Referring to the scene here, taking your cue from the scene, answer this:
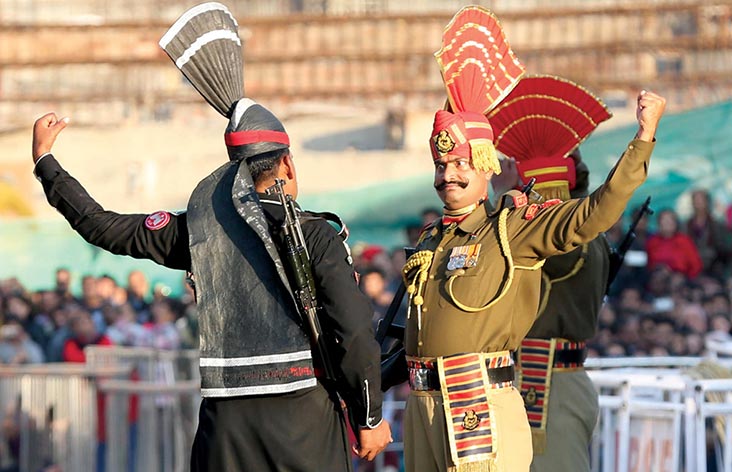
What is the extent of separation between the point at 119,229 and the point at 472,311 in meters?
1.51

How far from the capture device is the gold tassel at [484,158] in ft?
20.8

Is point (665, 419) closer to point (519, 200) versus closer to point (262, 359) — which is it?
point (519, 200)

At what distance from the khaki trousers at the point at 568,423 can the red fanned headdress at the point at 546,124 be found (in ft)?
3.22

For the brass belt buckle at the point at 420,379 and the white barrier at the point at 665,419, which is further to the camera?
the white barrier at the point at 665,419

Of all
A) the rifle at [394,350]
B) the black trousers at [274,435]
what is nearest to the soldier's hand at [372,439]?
the black trousers at [274,435]

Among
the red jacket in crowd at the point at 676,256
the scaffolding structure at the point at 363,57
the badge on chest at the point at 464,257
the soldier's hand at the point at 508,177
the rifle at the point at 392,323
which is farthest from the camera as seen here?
the scaffolding structure at the point at 363,57

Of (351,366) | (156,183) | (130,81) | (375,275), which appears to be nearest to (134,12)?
(130,81)

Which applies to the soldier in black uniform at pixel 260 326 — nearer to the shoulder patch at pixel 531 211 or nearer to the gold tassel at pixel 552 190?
the shoulder patch at pixel 531 211

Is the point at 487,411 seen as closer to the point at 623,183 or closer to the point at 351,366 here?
the point at 351,366

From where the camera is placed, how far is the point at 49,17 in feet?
92.2

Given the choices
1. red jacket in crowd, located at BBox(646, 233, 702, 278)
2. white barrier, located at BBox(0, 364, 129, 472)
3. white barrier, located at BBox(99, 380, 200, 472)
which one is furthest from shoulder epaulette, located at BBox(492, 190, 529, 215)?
red jacket in crowd, located at BBox(646, 233, 702, 278)

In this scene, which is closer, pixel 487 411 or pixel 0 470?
pixel 487 411

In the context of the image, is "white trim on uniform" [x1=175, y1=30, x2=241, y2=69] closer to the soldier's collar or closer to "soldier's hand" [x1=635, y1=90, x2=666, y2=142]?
the soldier's collar

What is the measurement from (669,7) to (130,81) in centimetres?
820
